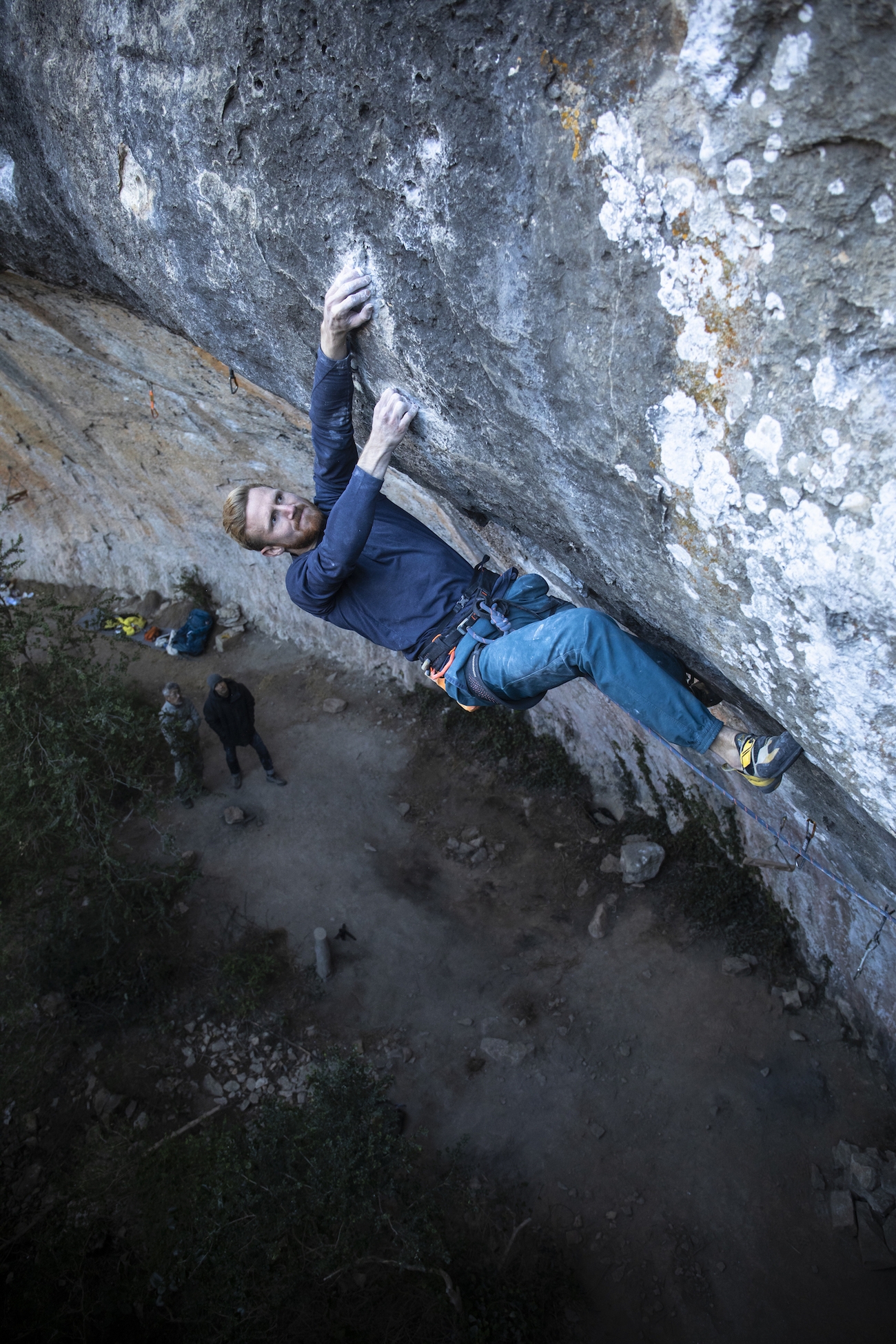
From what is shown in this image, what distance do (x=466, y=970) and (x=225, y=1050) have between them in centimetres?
187

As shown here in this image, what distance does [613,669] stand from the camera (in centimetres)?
287

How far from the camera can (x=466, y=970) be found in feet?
19.5

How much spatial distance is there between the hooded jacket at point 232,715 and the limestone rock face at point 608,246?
424cm

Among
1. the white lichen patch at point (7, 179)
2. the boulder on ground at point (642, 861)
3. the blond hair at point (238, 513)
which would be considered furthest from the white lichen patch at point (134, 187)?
the boulder on ground at point (642, 861)

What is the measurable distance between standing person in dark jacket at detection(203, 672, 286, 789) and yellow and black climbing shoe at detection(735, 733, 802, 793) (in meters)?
5.41

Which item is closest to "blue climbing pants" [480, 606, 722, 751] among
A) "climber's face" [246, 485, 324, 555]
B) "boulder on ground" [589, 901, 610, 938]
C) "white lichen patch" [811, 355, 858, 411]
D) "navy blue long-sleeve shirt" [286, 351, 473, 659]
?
"navy blue long-sleeve shirt" [286, 351, 473, 659]

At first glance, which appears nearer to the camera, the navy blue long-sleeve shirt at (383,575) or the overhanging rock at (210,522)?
the navy blue long-sleeve shirt at (383,575)

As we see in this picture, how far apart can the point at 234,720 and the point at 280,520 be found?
4.39 meters

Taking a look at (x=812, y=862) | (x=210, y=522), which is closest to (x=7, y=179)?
(x=210, y=522)

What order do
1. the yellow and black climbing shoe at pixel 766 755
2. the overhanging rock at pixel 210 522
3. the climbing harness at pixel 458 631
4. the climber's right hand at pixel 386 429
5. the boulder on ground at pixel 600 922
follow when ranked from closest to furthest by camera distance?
the yellow and black climbing shoe at pixel 766 755
the climber's right hand at pixel 386 429
the climbing harness at pixel 458 631
the overhanging rock at pixel 210 522
the boulder on ground at pixel 600 922

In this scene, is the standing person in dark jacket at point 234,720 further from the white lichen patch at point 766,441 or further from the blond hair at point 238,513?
the white lichen patch at point 766,441

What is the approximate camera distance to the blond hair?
3414mm

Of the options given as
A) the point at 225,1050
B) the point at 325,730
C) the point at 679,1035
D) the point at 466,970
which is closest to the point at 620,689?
the point at 679,1035

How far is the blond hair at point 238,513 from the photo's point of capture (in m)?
3.41
